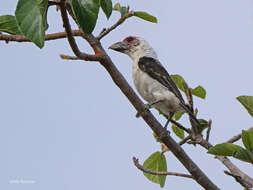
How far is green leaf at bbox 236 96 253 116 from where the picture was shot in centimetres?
224

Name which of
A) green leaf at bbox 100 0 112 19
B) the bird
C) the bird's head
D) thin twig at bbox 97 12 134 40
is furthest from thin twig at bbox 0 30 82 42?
the bird's head

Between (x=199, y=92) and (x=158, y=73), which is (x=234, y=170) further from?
(x=158, y=73)

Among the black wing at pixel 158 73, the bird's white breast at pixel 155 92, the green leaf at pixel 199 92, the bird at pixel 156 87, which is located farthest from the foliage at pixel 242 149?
the black wing at pixel 158 73

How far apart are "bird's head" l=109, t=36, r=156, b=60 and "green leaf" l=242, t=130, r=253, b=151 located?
3.13 metres

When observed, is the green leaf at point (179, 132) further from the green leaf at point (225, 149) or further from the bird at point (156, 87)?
the green leaf at point (225, 149)

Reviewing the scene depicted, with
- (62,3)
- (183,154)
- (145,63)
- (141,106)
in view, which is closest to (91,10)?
(62,3)


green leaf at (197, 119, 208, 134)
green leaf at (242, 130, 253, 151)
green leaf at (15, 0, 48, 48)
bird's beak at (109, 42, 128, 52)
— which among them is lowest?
bird's beak at (109, 42, 128, 52)

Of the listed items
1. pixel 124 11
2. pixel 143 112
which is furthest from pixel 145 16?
pixel 143 112

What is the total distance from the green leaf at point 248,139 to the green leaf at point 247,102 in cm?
26

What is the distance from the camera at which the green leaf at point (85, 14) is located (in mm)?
1651

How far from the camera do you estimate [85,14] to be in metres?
1.65

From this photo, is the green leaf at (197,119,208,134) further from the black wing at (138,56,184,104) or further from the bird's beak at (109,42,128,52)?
the bird's beak at (109,42,128,52)

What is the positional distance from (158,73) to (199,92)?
1.42 m

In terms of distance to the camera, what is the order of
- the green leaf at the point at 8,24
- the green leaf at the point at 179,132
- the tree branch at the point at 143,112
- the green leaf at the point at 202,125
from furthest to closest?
the green leaf at the point at 179,132, the green leaf at the point at 202,125, the tree branch at the point at 143,112, the green leaf at the point at 8,24
